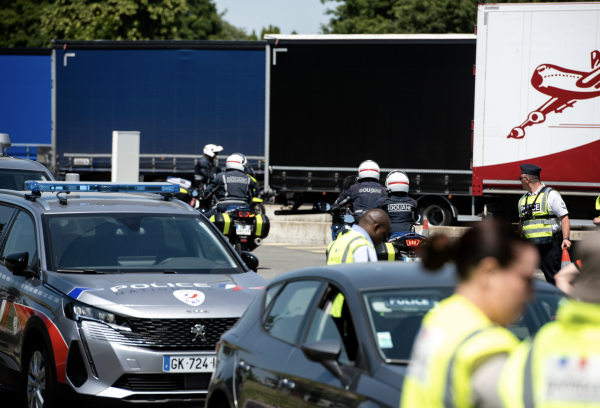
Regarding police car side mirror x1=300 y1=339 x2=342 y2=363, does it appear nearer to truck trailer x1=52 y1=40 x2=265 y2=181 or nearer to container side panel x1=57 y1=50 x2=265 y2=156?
Answer: truck trailer x1=52 y1=40 x2=265 y2=181

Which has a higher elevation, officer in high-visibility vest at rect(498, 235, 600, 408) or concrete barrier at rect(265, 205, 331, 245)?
officer in high-visibility vest at rect(498, 235, 600, 408)

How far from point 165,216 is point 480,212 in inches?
474

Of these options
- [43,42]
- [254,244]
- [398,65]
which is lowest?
[254,244]

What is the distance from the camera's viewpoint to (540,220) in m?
9.52

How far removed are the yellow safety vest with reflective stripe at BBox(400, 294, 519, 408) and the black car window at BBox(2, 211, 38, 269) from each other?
17.0 feet

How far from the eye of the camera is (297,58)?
19859 mm

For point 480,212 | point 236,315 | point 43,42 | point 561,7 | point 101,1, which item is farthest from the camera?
point 43,42

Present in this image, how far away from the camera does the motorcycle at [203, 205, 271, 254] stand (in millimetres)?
12273

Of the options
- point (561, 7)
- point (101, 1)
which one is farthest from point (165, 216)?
point (101, 1)

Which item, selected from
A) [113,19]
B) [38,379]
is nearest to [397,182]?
[38,379]

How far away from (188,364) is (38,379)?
1099 mm

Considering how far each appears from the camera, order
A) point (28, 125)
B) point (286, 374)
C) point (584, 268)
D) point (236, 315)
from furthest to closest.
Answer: point (28, 125) → point (236, 315) → point (286, 374) → point (584, 268)

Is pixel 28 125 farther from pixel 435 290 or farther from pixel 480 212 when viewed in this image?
pixel 435 290

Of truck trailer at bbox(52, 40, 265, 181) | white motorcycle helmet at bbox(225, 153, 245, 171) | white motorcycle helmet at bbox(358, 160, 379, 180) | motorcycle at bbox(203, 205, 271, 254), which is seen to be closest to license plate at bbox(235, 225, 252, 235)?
motorcycle at bbox(203, 205, 271, 254)
